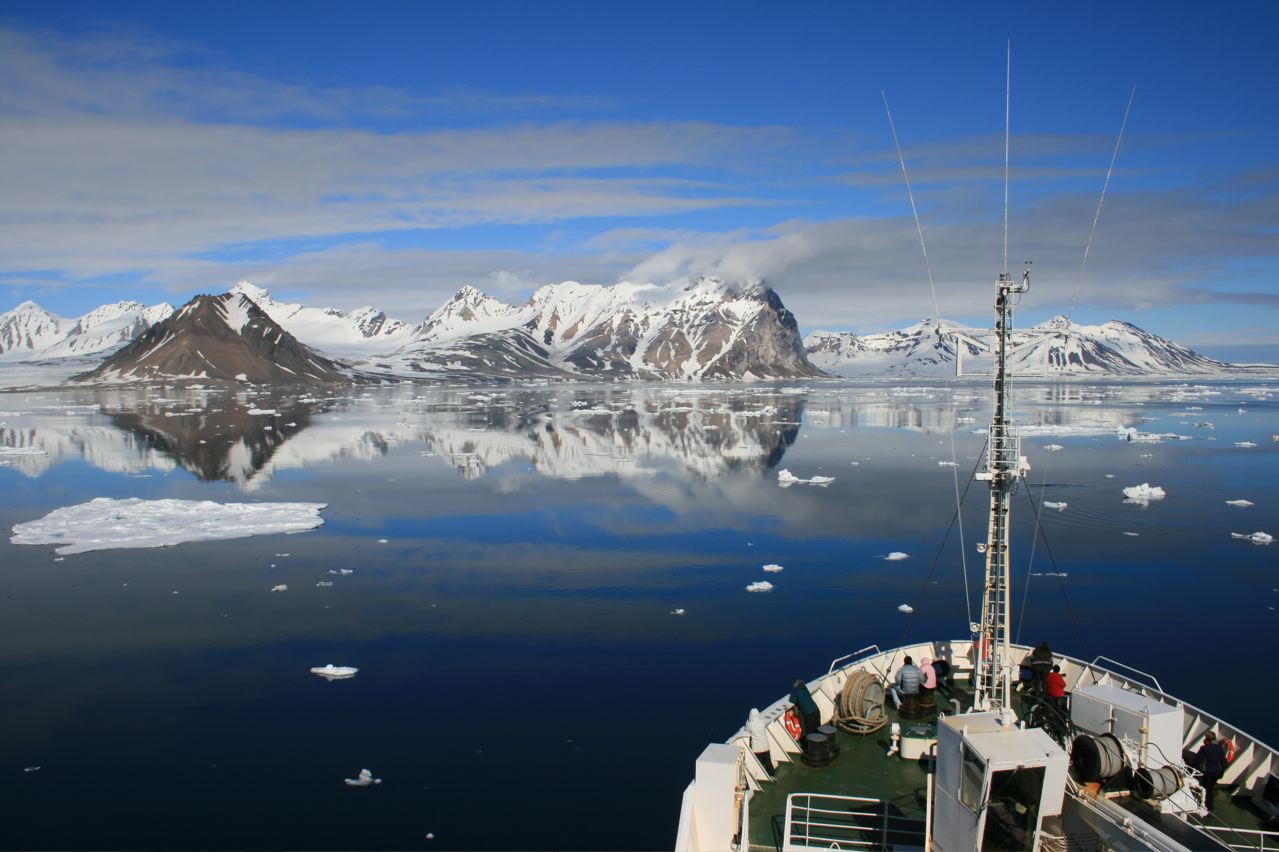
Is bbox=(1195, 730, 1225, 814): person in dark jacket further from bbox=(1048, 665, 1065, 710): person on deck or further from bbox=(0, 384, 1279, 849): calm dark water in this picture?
bbox=(0, 384, 1279, 849): calm dark water

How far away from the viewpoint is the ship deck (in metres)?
11.5

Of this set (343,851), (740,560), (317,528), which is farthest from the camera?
(317,528)

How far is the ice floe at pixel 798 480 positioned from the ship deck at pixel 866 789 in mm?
29360

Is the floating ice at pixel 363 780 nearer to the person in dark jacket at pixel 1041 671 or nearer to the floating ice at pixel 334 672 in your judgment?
the floating ice at pixel 334 672

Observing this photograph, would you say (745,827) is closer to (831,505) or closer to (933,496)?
(831,505)

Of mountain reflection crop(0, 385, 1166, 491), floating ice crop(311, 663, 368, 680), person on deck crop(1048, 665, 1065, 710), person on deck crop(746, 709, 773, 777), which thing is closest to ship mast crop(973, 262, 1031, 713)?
person on deck crop(1048, 665, 1065, 710)

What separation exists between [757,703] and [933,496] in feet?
81.4

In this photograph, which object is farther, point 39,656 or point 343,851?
point 39,656

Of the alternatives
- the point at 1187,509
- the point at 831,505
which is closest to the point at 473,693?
the point at 831,505

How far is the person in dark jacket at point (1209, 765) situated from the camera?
38.0ft

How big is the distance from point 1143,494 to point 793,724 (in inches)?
1207

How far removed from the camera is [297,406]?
121 meters

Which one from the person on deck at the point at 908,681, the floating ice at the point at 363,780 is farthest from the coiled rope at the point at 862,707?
the floating ice at the point at 363,780

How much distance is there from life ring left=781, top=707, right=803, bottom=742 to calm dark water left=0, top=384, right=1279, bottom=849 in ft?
7.38
